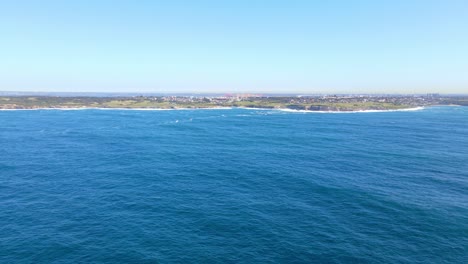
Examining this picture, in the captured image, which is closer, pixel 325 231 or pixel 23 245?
pixel 23 245

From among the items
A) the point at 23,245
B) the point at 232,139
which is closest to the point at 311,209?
the point at 23,245

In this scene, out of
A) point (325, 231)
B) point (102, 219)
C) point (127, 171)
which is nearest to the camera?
point (325, 231)

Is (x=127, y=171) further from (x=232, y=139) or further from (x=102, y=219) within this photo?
(x=232, y=139)

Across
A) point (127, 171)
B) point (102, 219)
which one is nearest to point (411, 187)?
point (102, 219)

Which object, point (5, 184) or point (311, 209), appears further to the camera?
point (5, 184)

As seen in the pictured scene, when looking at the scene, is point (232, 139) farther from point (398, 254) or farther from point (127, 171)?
point (398, 254)

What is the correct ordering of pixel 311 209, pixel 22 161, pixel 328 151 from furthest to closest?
pixel 328 151 → pixel 22 161 → pixel 311 209

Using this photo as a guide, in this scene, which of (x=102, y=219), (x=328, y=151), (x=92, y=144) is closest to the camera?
(x=102, y=219)
